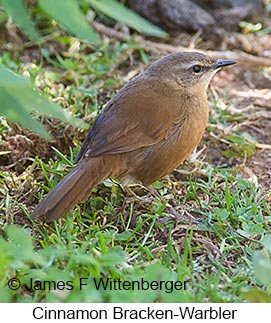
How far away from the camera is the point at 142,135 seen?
4551 millimetres

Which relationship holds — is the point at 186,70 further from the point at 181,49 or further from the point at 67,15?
the point at 67,15

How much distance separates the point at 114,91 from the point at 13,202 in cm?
187

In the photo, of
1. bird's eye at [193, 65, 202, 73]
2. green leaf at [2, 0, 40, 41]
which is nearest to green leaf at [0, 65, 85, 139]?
green leaf at [2, 0, 40, 41]

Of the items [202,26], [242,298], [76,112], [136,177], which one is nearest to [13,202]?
[136,177]

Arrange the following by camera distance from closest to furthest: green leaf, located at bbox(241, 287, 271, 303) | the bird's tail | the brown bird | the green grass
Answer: green leaf, located at bbox(241, 287, 271, 303) → the green grass → the bird's tail → the brown bird

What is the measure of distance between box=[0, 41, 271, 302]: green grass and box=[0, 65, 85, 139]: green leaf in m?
1.09

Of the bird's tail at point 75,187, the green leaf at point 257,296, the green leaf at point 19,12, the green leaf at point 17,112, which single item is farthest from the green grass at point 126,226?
the green leaf at point 19,12

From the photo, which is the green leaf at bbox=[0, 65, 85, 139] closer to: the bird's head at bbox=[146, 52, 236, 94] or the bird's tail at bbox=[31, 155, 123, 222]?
the bird's tail at bbox=[31, 155, 123, 222]

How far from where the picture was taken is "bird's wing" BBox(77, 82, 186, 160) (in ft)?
14.7

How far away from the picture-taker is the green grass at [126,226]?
3.41m

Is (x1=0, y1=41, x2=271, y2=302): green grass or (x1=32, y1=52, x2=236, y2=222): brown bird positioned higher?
(x1=32, y1=52, x2=236, y2=222): brown bird

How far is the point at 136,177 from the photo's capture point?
15.4 ft

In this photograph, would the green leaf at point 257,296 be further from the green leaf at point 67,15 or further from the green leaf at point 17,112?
the green leaf at point 67,15

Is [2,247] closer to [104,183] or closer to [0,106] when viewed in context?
[0,106]
